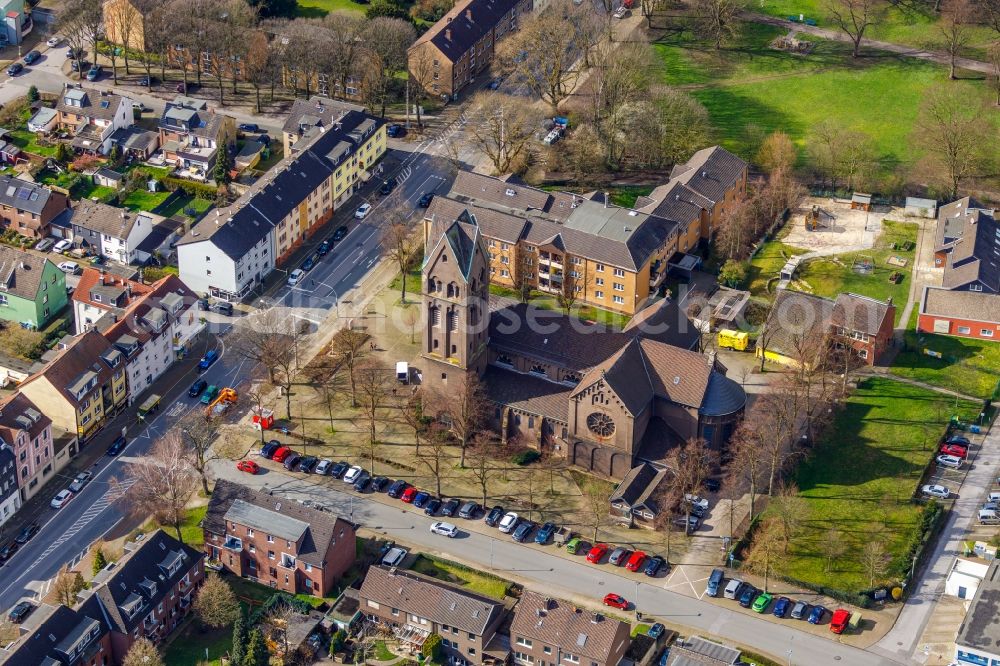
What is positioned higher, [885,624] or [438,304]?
[438,304]

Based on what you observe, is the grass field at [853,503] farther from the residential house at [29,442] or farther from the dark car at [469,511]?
the residential house at [29,442]

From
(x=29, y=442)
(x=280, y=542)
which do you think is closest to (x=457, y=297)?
(x=280, y=542)

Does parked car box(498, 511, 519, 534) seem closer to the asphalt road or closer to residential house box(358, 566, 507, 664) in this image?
the asphalt road

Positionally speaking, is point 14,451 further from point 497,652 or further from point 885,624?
point 885,624

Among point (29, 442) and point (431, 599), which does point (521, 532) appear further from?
point (29, 442)

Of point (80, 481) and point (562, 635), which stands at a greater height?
point (562, 635)

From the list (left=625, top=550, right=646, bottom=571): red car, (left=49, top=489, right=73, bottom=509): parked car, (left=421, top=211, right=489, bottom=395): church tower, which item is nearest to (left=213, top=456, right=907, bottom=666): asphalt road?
(left=625, top=550, right=646, bottom=571): red car

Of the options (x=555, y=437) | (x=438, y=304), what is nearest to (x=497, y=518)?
(x=555, y=437)
